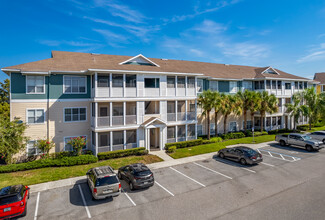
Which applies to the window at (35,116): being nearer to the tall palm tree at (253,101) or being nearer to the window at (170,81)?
the window at (170,81)

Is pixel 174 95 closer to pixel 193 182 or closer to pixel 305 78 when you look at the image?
pixel 193 182

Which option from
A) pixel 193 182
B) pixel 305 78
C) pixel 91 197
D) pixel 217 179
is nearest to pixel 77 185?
pixel 91 197

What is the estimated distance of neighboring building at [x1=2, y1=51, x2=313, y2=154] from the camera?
806 inches

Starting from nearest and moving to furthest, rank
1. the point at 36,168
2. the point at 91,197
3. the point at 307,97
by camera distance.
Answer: the point at 91,197 → the point at 36,168 → the point at 307,97

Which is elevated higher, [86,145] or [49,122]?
[49,122]

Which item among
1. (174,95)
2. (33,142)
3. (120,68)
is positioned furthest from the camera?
(174,95)

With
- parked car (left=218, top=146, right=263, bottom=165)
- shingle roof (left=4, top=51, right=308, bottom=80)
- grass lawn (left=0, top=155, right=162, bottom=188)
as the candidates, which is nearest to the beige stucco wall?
shingle roof (left=4, top=51, right=308, bottom=80)

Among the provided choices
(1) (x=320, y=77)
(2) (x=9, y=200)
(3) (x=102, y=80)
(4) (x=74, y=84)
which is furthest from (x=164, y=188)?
(1) (x=320, y=77)

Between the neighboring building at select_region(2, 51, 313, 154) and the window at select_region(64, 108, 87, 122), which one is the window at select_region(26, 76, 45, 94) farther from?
the window at select_region(64, 108, 87, 122)

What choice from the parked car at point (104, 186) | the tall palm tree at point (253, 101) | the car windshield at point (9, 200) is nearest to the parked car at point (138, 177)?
the parked car at point (104, 186)

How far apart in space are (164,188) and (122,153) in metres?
8.70

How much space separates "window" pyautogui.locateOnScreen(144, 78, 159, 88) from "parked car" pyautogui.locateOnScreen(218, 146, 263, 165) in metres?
11.2

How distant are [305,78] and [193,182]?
119ft

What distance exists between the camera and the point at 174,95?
2477 cm
